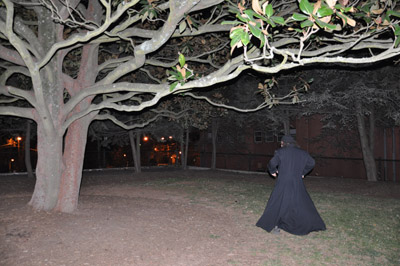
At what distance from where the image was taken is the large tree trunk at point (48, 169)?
7.78m

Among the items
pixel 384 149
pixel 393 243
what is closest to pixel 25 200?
pixel 393 243

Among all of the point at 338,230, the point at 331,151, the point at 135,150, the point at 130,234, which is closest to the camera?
the point at 130,234

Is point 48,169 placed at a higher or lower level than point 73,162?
lower

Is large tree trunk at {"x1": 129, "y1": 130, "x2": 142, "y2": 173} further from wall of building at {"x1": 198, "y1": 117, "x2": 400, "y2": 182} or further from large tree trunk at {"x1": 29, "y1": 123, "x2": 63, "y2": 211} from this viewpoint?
large tree trunk at {"x1": 29, "y1": 123, "x2": 63, "y2": 211}

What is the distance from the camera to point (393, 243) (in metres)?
6.31

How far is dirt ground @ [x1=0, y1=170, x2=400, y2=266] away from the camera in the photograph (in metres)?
5.27

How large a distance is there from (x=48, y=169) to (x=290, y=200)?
525 cm

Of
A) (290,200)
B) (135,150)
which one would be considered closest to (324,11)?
(290,200)

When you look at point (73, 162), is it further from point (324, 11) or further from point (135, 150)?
point (135, 150)

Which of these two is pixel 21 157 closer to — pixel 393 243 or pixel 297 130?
pixel 297 130

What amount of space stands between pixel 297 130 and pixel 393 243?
16944mm

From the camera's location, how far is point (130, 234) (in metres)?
6.35

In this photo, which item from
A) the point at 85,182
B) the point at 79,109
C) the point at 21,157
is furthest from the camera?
the point at 21,157

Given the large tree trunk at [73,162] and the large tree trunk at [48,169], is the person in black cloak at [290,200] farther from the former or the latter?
the large tree trunk at [48,169]
